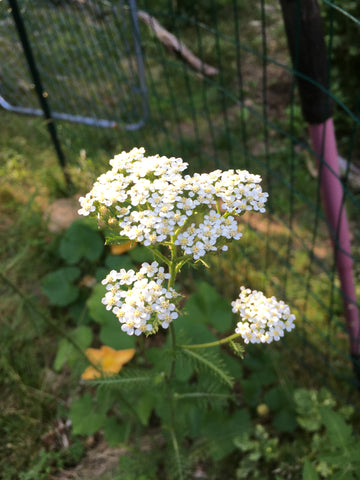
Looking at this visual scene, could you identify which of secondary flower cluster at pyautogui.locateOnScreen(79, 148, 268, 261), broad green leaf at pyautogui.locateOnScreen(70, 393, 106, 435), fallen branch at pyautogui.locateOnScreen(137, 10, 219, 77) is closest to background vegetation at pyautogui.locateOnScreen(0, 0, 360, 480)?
broad green leaf at pyautogui.locateOnScreen(70, 393, 106, 435)

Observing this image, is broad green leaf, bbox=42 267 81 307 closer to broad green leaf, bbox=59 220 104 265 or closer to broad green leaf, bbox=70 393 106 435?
broad green leaf, bbox=59 220 104 265

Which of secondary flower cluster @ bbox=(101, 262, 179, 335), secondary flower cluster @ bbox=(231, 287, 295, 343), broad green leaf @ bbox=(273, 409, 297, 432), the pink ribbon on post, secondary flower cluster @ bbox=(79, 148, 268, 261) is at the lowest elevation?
broad green leaf @ bbox=(273, 409, 297, 432)

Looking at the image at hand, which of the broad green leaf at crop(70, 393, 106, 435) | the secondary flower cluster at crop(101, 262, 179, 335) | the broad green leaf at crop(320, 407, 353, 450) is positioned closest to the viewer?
the secondary flower cluster at crop(101, 262, 179, 335)

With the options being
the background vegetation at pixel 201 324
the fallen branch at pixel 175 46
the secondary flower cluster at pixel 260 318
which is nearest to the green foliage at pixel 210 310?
the background vegetation at pixel 201 324

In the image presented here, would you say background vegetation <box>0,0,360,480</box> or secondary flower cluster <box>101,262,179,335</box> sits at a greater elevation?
secondary flower cluster <box>101,262,179,335</box>

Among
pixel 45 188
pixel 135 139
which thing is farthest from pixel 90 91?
pixel 45 188

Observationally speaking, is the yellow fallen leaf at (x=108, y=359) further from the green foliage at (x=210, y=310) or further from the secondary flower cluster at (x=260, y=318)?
the secondary flower cluster at (x=260, y=318)

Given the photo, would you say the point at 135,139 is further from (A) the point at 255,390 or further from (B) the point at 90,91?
(A) the point at 255,390

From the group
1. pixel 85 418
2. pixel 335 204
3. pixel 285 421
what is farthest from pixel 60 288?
pixel 335 204
